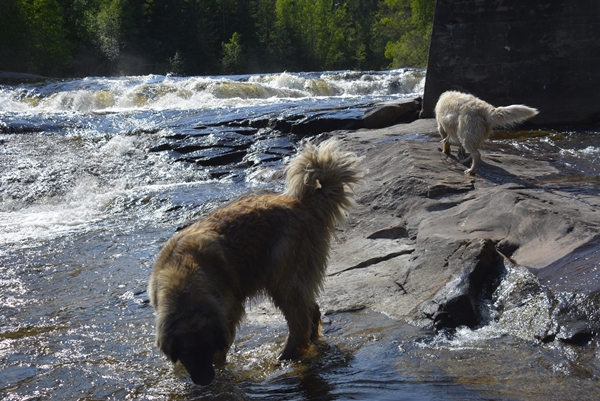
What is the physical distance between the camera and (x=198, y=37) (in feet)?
195

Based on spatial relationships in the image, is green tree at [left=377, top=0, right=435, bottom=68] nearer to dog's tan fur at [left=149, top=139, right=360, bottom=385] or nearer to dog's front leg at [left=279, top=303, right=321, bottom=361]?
dog's tan fur at [left=149, top=139, right=360, bottom=385]

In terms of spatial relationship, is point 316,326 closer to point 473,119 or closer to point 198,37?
point 473,119

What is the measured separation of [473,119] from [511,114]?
0.56 metres

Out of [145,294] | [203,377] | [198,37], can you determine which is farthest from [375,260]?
[198,37]

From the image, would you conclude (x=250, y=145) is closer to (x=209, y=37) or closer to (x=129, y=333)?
(x=129, y=333)

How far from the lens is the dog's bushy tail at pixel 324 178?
4.85 m

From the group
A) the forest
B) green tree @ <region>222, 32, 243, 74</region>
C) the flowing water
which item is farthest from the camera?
green tree @ <region>222, 32, 243, 74</region>

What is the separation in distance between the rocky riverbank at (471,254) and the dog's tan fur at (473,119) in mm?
615

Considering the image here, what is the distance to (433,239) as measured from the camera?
588cm

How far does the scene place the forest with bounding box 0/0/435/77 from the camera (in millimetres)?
41281

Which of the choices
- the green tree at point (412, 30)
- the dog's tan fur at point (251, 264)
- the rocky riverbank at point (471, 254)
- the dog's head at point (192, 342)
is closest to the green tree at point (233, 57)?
the green tree at point (412, 30)

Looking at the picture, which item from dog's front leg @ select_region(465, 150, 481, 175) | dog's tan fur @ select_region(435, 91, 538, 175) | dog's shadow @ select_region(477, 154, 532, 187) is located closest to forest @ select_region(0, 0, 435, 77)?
dog's tan fur @ select_region(435, 91, 538, 175)

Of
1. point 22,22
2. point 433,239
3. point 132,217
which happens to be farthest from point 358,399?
point 22,22

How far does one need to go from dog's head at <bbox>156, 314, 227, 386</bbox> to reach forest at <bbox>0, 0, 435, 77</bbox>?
3967cm
